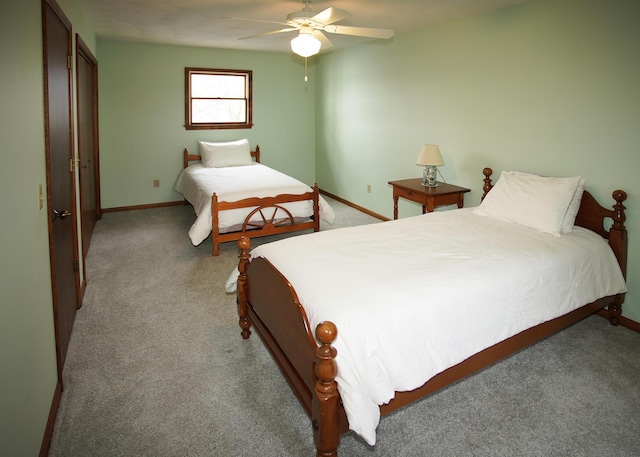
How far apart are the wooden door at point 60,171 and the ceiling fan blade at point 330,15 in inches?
62.0

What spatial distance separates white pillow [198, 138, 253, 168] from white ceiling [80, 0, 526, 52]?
1.43m

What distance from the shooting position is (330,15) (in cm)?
288

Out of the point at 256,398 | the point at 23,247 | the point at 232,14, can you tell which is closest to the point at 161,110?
the point at 232,14

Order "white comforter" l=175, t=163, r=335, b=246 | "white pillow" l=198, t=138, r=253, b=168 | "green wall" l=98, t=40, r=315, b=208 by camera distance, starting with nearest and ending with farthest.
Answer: "white comforter" l=175, t=163, r=335, b=246 < "green wall" l=98, t=40, r=315, b=208 < "white pillow" l=198, t=138, r=253, b=168

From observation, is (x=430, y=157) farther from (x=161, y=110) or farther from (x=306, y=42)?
(x=161, y=110)

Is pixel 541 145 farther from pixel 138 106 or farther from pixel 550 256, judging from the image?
pixel 138 106

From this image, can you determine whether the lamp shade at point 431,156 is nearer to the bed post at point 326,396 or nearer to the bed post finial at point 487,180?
the bed post finial at point 487,180

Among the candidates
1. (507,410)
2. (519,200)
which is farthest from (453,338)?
(519,200)

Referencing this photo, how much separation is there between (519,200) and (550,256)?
30.6 inches

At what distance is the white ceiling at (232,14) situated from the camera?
11.5 feet

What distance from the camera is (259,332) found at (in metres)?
2.51

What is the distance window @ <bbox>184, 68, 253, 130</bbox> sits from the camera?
6189 millimetres

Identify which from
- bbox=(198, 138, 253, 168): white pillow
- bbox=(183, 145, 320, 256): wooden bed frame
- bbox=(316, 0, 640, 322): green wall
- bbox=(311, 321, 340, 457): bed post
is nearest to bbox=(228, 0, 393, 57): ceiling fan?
bbox=(316, 0, 640, 322): green wall

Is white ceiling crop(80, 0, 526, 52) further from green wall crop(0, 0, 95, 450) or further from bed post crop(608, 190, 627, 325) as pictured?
green wall crop(0, 0, 95, 450)
